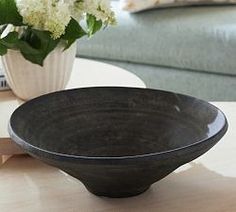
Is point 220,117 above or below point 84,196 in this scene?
above

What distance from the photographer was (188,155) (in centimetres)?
87

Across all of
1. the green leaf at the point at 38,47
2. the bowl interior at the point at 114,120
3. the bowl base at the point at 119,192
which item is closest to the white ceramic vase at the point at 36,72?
the green leaf at the point at 38,47

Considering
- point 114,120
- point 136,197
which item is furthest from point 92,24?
point 136,197

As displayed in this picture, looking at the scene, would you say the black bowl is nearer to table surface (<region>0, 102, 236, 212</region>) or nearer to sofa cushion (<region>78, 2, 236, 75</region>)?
table surface (<region>0, 102, 236, 212</region>)

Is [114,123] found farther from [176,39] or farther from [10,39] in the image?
[176,39]

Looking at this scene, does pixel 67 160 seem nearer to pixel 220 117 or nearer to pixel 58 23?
pixel 220 117

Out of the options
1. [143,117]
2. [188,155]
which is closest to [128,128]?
[143,117]

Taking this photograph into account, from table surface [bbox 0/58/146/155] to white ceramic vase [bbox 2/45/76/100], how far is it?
50 millimetres

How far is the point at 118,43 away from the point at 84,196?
1454mm

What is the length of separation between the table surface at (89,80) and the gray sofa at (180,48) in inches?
20.1

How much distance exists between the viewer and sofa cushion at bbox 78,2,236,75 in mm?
2166

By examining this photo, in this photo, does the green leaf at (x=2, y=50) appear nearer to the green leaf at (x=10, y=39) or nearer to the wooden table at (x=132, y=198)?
→ the green leaf at (x=10, y=39)

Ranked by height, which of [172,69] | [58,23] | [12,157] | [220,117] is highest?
[58,23]

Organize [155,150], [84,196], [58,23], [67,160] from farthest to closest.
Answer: [58,23]
[155,150]
[84,196]
[67,160]
